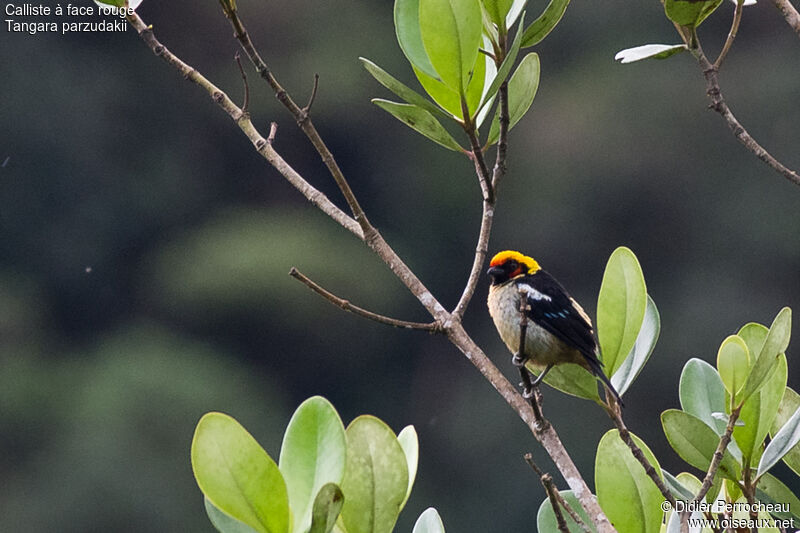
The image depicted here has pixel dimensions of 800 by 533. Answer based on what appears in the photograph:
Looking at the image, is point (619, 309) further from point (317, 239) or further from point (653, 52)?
point (317, 239)

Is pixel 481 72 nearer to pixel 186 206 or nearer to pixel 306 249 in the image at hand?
pixel 306 249

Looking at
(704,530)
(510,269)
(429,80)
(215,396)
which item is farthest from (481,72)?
(215,396)

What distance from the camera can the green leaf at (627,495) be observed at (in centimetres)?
146

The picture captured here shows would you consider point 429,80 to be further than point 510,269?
No

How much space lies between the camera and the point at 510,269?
132 inches

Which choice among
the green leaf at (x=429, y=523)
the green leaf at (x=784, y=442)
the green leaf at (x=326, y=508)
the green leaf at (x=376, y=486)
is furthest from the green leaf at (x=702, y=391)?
the green leaf at (x=326, y=508)

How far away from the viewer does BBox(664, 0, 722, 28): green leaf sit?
155 centimetres

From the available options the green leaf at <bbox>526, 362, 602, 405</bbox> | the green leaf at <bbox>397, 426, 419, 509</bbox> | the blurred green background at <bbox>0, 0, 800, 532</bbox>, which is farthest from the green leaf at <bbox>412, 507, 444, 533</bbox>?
the blurred green background at <bbox>0, 0, 800, 532</bbox>

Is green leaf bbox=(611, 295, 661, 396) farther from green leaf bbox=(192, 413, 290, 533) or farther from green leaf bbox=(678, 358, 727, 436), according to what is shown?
green leaf bbox=(192, 413, 290, 533)

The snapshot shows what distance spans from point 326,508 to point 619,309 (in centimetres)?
62

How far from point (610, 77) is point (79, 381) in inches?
455

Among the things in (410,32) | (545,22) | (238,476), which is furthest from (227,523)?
(545,22)

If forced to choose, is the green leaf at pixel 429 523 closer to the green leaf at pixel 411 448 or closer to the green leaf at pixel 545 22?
the green leaf at pixel 411 448

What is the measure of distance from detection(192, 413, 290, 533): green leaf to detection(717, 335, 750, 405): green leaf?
64 cm
